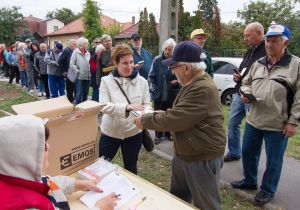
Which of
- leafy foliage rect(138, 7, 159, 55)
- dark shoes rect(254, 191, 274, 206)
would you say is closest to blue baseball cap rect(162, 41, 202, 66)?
dark shoes rect(254, 191, 274, 206)

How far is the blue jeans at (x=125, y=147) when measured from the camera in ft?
9.70

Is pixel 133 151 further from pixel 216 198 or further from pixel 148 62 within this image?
pixel 148 62

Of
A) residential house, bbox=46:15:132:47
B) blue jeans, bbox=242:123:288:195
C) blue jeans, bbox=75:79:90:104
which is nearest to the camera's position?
blue jeans, bbox=242:123:288:195

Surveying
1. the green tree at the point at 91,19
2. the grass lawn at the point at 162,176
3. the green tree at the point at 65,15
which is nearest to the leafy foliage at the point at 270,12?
the green tree at the point at 91,19

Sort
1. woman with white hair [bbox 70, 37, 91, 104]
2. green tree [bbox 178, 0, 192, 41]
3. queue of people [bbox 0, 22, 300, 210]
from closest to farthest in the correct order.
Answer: queue of people [bbox 0, 22, 300, 210] < woman with white hair [bbox 70, 37, 91, 104] < green tree [bbox 178, 0, 192, 41]

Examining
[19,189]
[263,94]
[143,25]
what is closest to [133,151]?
[263,94]

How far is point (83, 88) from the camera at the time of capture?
7793mm

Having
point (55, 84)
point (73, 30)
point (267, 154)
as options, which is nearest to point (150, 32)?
point (55, 84)

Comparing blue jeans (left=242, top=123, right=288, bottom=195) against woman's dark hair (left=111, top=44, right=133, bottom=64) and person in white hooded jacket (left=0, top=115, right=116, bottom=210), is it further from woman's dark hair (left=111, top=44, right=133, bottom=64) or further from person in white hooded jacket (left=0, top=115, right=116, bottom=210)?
person in white hooded jacket (left=0, top=115, right=116, bottom=210)

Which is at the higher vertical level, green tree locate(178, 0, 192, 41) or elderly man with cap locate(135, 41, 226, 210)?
green tree locate(178, 0, 192, 41)

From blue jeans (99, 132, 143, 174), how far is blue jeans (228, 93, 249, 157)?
1784 mm

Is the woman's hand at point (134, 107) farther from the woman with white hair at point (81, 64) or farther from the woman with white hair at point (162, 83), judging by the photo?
the woman with white hair at point (81, 64)

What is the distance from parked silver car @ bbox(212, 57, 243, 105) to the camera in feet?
29.6

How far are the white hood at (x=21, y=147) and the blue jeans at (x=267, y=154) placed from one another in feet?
8.53
